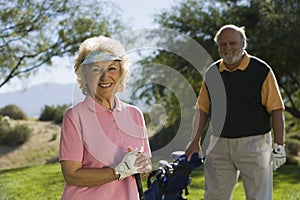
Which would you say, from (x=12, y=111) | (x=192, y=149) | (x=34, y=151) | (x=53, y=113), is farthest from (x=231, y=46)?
(x=12, y=111)

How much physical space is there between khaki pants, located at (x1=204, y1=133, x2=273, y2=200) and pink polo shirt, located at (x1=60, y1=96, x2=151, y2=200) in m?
1.76

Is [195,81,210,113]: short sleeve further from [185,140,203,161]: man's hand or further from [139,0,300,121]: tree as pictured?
[139,0,300,121]: tree

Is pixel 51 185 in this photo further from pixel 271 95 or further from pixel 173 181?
pixel 271 95

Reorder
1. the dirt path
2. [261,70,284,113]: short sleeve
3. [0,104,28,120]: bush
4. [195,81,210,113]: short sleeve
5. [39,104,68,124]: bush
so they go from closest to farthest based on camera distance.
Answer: [261,70,284,113]: short sleeve, [195,81,210,113]: short sleeve, the dirt path, [39,104,68,124]: bush, [0,104,28,120]: bush

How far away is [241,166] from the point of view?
383 cm

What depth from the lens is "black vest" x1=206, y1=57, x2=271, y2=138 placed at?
3.77 m

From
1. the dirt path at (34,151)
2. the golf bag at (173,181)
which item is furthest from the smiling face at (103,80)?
the dirt path at (34,151)

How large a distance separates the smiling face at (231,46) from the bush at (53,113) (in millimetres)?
12375

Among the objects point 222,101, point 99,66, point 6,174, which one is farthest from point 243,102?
point 6,174

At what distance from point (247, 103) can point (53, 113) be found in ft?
42.0

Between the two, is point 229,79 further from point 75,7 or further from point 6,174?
point 75,7

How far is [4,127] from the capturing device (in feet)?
46.1

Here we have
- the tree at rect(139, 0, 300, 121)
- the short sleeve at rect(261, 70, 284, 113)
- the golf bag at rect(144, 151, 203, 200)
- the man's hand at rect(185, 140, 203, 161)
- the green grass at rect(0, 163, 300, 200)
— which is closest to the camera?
the golf bag at rect(144, 151, 203, 200)

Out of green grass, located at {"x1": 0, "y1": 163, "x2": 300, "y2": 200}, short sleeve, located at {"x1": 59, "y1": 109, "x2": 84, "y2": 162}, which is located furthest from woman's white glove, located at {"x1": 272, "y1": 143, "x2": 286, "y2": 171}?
green grass, located at {"x1": 0, "y1": 163, "x2": 300, "y2": 200}
